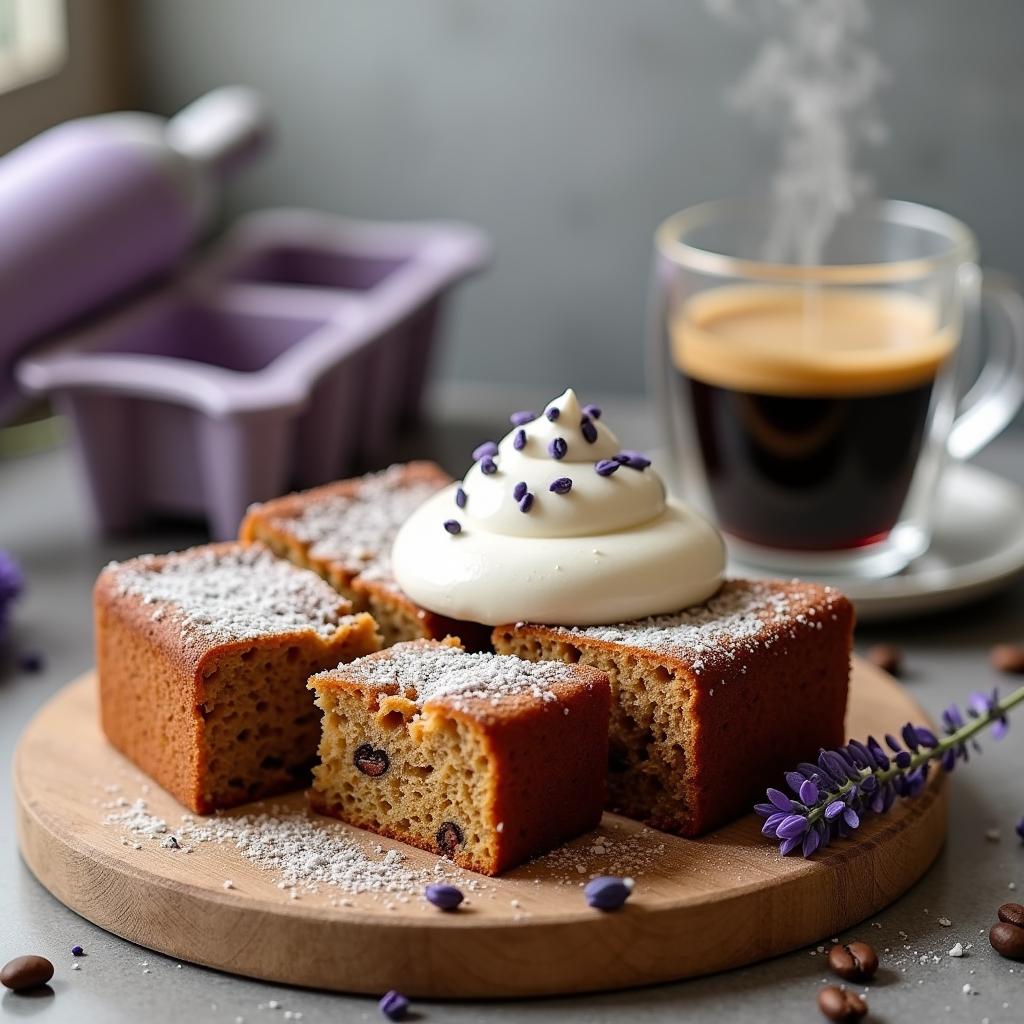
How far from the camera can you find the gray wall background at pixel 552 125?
2.84m

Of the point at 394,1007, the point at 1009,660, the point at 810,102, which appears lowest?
the point at 1009,660

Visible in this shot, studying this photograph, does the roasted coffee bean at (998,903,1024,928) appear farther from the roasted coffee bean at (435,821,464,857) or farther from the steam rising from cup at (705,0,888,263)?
the steam rising from cup at (705,0,888,263)

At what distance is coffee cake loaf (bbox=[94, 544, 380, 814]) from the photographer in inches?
65.2

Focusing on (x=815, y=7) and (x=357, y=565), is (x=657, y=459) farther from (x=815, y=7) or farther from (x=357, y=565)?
(x=357, y=565)

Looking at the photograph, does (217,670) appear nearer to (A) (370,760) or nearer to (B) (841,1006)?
(A) (370,760)

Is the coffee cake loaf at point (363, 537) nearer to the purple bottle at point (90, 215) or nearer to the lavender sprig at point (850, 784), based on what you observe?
the lavender sprig at point (850, 784)

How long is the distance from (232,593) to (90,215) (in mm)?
910

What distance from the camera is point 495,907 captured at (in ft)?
4.84

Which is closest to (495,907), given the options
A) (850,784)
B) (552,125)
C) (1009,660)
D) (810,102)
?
(850,784)

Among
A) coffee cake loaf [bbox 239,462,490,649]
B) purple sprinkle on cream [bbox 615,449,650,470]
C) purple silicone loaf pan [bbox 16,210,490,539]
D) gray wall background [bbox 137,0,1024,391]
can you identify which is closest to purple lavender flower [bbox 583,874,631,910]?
coffee cake loaf [bbox 239,462,490,649]

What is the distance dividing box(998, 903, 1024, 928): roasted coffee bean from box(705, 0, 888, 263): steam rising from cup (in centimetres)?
111

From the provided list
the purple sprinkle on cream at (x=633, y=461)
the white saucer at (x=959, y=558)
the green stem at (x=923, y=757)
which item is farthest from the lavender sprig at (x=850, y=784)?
the white saucer at (x=959, y=558)

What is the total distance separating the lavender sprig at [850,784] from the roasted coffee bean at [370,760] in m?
0.35

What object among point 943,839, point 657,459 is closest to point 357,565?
point 943,839
